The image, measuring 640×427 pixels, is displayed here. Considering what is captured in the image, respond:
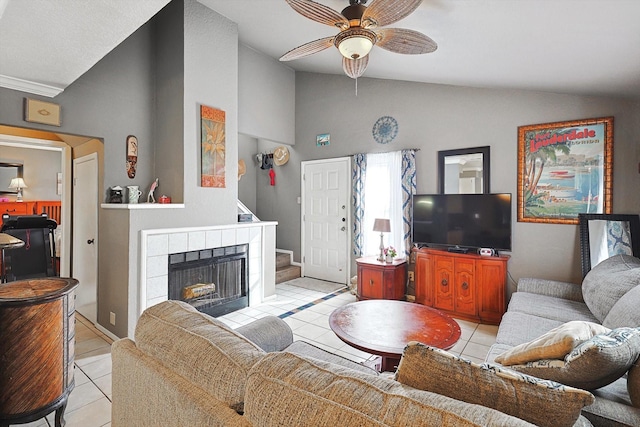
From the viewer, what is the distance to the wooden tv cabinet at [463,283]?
3.48 meters

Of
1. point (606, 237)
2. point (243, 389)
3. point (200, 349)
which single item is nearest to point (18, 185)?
point (200, 349)

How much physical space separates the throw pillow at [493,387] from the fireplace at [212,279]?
301 centimetres

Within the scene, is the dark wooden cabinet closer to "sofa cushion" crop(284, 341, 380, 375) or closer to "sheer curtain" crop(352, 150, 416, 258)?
"sheer curtain" crop(352, 150, 416, 258)

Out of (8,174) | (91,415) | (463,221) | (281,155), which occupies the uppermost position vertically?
(281,155)

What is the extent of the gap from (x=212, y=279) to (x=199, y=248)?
46cm

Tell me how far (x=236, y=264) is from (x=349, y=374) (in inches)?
134

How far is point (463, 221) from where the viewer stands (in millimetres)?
3795

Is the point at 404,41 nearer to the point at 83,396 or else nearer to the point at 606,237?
the point at 606,237

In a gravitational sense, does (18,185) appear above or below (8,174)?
below

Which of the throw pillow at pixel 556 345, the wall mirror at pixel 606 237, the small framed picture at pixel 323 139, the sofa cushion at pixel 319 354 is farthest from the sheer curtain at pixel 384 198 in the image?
the throw pillow at pixel 556 345

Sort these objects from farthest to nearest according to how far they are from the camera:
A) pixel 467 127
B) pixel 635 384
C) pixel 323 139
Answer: pixel 323 139 < pixel 467 127 < pixel 635 384

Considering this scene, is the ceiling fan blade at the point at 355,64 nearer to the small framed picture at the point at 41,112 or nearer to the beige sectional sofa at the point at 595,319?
the beige sectional sofa at the point at 595,319

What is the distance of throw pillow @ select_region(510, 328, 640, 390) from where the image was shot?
1064 millimetres

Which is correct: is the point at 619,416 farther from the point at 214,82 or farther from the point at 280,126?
the point at 280,126
